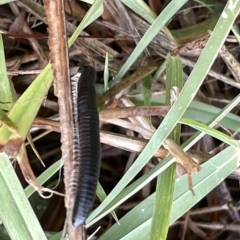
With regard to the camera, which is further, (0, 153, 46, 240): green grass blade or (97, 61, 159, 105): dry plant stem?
(97, 61, 159, 105): dry plant stem

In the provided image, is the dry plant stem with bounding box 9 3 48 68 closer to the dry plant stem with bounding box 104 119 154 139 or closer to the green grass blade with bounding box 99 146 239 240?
the dry plant stem with bounding box 104 119 154 139

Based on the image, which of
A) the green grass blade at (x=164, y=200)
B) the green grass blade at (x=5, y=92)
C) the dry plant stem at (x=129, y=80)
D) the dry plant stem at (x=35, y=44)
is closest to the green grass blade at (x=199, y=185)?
the green grass blade at (x=164, y=200)

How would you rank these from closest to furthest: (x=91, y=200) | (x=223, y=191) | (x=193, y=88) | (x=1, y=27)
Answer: (x=91, y=200) < (x=193, y=88) < (x=1, y=27) < (x=223, y=191)

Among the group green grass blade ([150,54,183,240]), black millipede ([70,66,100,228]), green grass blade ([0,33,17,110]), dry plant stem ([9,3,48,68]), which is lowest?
green grass blade ([150,54,183,240])

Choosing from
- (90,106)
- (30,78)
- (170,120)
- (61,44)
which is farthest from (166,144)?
(30,78)

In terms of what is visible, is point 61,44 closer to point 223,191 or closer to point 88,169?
point 88,169

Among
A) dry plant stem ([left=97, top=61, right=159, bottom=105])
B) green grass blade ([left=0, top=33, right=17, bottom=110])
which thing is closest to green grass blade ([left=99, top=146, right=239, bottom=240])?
dry plant stem ([left=97, top=61, right=159, bottom=105])

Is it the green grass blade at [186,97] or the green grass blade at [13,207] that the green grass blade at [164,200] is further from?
the green grass blade at [13,207]
